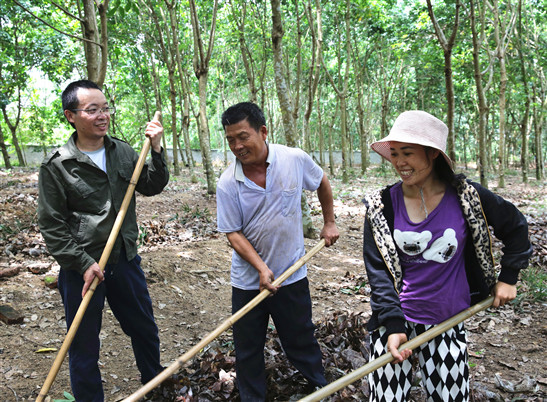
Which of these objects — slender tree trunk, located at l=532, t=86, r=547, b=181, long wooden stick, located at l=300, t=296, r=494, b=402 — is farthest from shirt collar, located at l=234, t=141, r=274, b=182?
slender tree trunk, located at l=532, t=86, r=547, b=181

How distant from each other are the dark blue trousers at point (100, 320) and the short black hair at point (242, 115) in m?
1.20

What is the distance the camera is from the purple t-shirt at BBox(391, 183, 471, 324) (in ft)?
6.88

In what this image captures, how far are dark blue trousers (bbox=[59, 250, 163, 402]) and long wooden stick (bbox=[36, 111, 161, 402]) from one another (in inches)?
6.1

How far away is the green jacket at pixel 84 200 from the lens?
2.65 metres

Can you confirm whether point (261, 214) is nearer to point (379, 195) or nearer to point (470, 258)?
point (379, 195)

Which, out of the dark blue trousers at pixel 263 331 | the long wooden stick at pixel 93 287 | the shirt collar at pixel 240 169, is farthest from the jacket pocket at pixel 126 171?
the dark blue trousers at pixel 263 331

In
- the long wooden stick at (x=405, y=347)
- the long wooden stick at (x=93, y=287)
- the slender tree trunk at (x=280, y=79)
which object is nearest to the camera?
the long wooden stick at (x=405, y=347)

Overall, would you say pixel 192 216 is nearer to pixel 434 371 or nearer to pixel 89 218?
pixel 89 218

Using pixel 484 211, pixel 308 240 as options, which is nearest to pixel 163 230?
pixel 308 240

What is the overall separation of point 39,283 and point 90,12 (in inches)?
127

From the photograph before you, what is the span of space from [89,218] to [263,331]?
142cm

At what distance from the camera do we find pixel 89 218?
2.81m

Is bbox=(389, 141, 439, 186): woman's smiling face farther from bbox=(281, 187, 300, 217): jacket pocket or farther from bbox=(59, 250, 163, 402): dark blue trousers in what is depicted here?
bbox=(59, 250, 163, 402): dark blue trousers

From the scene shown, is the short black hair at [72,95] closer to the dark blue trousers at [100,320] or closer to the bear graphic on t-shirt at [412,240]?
the dark blue trousers at [100,320]
